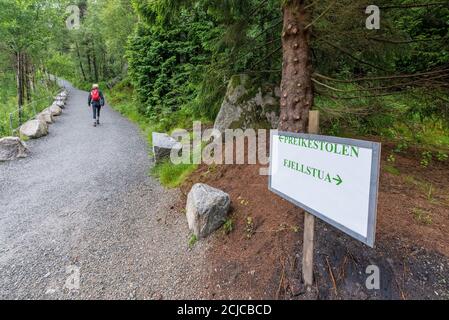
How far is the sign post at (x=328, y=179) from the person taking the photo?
177cm

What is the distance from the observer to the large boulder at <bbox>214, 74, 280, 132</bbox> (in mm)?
5816

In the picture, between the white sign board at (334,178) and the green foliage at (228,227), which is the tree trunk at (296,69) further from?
the green foliage at (228,227)

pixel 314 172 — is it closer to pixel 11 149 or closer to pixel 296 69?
pixel 296 69

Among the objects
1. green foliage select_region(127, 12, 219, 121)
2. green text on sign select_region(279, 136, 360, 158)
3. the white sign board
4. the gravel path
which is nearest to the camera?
the white sign board

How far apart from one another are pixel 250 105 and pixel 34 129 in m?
9.13

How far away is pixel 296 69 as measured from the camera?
3412 millimetres

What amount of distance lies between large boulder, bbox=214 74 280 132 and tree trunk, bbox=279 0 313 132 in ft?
7.47

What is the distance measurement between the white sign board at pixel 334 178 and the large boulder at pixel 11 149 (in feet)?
27.8

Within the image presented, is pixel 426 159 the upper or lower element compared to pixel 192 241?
upper

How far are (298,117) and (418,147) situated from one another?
4155mm

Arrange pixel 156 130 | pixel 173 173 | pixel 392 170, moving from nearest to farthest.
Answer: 1. pixel 392 170
2. pixel 173 173
3. pixel 156 130

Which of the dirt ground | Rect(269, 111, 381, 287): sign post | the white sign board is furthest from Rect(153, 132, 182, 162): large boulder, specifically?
the white sign board

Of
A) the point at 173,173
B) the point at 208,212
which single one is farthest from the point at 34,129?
the point at 208,212

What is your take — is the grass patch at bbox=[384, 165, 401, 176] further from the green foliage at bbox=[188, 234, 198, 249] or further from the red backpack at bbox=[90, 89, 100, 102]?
the red backpack at bbox=[90, 89, 100, 102]
